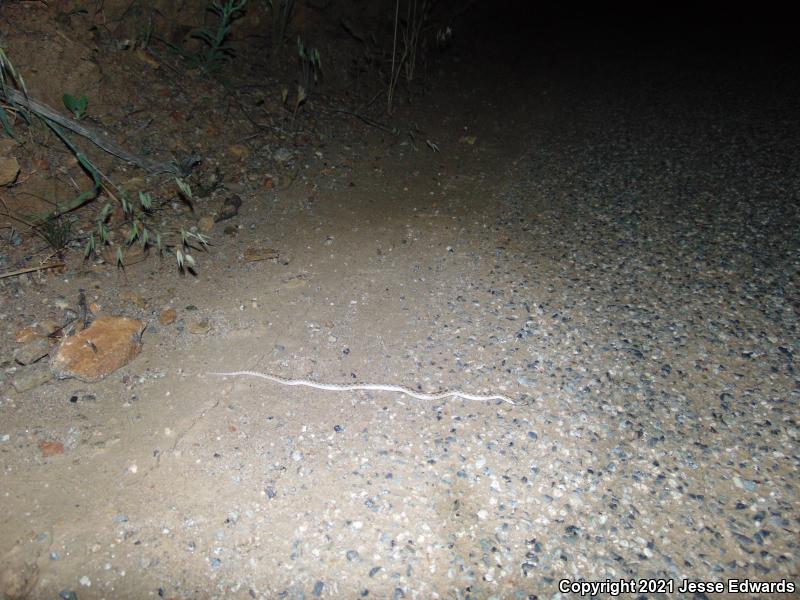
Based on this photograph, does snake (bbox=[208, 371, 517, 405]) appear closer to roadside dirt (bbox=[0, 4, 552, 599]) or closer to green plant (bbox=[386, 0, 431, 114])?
roadside dirt (bbox=[0, 4, 552, 599])

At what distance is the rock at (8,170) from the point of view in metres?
3.66

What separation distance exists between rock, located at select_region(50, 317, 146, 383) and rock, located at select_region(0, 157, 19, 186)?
130cm

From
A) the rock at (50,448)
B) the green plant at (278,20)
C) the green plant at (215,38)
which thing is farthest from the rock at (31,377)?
the green plant at (278,20)

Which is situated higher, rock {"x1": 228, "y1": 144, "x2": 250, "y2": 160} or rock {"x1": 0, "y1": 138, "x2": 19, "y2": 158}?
rock {"x1": 0, "y1": 138, "x2": 19, "y2": 158}

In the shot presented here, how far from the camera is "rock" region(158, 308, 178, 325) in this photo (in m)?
3.41

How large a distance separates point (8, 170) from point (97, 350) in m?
1.56

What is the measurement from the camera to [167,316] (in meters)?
3.43

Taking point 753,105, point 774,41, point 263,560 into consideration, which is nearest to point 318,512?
point 263,560

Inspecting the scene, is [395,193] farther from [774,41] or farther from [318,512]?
[774,41]

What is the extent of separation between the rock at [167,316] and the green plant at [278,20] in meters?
3.32

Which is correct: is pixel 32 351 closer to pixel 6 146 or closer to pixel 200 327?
pixel 200 327

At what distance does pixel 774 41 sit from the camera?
7398 millimetres

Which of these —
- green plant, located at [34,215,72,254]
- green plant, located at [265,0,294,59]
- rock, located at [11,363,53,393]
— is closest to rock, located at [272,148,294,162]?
green plant, located at [265,0,294,59]

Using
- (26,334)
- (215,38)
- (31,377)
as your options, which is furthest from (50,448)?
(215,38)
